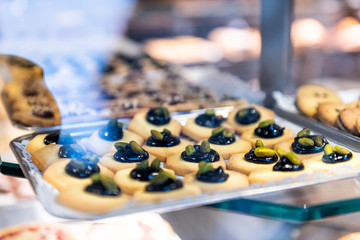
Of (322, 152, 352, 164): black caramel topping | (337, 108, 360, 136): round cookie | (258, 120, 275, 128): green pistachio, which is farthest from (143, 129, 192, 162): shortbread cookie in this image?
(337, 108, 360, 136): round cookie

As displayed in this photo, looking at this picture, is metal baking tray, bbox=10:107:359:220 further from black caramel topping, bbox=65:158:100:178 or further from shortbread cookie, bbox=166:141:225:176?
shortbread cookie, bbox=166:141:225:176

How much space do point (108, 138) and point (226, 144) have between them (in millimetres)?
308

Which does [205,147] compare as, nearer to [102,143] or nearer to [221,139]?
[221,139]

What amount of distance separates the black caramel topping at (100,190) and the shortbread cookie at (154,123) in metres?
0.40

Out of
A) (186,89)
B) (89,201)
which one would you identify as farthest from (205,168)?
(186,89)

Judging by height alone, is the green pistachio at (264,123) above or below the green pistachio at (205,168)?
below

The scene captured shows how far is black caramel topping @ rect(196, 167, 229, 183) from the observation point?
78cm

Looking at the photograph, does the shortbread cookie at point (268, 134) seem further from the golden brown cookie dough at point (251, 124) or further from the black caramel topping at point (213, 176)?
the black caramel topping at point (213, 176)

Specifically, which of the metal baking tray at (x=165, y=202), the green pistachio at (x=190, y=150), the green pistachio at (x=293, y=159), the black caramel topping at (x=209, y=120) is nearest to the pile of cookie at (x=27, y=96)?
the metal baking tray at (x=165, y=202)

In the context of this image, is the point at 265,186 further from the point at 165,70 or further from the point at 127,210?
the point at 165,70

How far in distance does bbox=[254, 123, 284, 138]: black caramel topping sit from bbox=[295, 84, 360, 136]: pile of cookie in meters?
0.19

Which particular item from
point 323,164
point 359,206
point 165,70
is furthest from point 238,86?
point 359,206

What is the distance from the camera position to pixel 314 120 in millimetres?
1215

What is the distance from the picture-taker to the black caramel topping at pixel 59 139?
1.02 m
